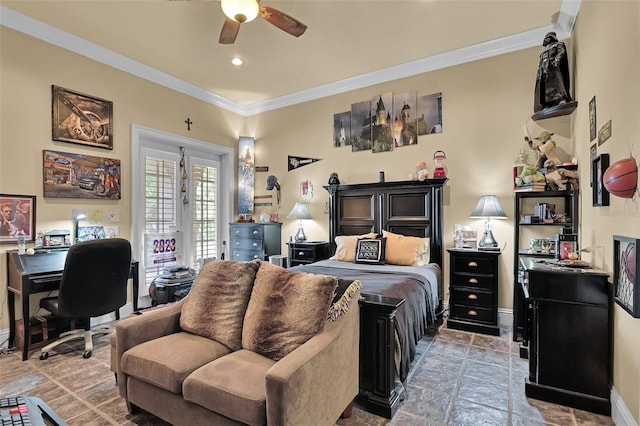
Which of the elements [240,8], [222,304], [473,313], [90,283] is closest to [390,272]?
[473,313]

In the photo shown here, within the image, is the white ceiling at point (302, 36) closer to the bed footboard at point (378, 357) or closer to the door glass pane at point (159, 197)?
the door glass pane at point (159, 197)

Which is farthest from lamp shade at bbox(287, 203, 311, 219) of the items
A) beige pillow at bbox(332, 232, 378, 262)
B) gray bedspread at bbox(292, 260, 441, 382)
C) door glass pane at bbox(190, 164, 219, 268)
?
door glass pane at bbox(190, 164, 219, 268)

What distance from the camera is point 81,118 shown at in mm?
3615

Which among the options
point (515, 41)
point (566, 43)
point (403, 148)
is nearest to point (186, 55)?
point (403, 148)

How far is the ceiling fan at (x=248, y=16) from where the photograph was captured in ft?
7.30

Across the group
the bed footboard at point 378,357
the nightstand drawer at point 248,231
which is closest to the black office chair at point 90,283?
the nightstand drawer at point 248,231

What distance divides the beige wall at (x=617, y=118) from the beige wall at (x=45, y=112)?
189 inches

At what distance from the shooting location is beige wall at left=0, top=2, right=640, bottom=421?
1915mm

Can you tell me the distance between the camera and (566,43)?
3348 mm

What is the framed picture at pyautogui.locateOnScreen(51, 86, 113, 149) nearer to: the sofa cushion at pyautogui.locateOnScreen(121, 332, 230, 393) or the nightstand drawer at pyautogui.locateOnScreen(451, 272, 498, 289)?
the sofa cushion at pyautogui.locateOnScreen(121, 332, 230, 393)

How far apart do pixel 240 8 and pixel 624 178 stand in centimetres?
258

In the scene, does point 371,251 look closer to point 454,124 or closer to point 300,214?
point 300,214

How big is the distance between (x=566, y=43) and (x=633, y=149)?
7.85ft

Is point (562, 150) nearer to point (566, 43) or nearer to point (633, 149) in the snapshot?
point (566, 43)
